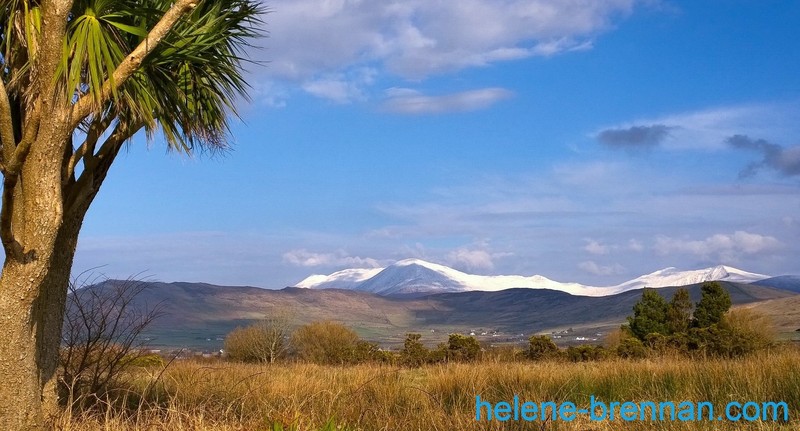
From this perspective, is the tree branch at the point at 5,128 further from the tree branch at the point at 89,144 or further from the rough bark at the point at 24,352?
the tree branch at the point at 89,144

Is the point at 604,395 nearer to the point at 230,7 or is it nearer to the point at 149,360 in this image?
the point at 230,7

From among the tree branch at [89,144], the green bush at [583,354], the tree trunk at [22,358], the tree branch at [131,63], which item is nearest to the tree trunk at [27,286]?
the tree trunk at [22,358]

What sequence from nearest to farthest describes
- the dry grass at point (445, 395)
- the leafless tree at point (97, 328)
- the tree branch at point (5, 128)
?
1. the tree branch at point (5, 128)
2. the dry grass at point (445, 395)
3. the leafless tree at point (97, 328)

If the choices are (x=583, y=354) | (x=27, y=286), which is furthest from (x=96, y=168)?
(x=583, y=354)

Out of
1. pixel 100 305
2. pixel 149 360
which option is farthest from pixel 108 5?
pixel 149 360

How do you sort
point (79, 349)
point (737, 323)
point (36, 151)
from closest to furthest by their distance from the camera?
point (36, 151), point (79, 349), point (737, 323)

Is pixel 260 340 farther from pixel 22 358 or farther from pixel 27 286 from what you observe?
pixel 27 286

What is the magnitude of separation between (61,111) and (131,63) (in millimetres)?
682

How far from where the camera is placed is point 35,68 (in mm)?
6242

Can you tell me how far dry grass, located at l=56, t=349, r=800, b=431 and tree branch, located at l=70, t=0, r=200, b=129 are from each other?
249 cm

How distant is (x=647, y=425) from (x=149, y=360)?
12762 mm

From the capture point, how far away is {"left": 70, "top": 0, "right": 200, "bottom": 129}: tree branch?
6051mm

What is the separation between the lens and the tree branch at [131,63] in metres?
6.05

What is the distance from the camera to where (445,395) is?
923cm
